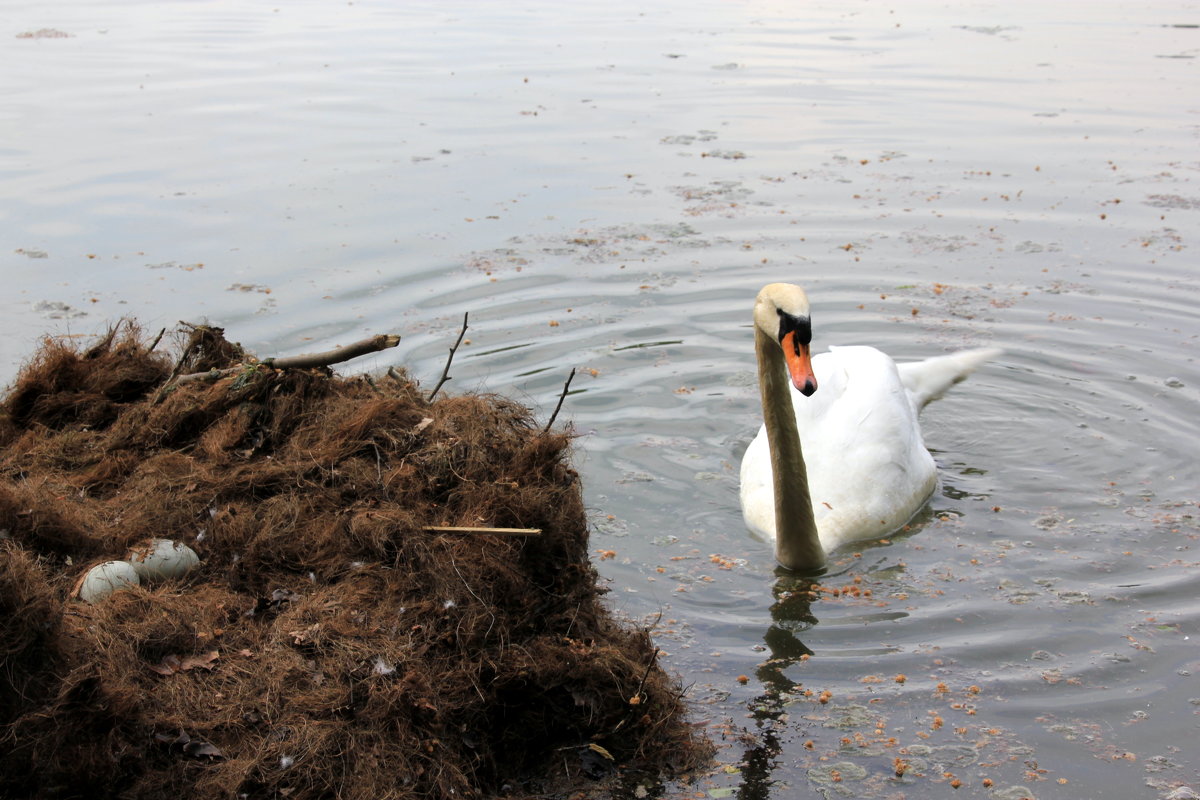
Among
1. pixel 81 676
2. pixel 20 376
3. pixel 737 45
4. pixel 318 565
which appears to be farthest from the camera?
pixel 737 45

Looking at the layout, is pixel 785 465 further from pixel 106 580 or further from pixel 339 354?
pixel 106 580

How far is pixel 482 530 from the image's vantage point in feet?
15.8

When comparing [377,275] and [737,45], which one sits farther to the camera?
[737,45]

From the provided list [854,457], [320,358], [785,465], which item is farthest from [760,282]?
[320,358]

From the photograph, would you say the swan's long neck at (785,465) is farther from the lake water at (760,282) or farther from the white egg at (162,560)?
the white egg at (162,560)

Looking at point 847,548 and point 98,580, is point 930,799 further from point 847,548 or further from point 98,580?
point 98,580

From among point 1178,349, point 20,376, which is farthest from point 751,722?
point 1178,349

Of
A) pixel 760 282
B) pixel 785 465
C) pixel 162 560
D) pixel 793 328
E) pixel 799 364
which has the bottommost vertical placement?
pixel 785 465

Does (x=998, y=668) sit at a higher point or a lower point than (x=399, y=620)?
lower

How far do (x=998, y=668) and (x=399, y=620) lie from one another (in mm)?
2987

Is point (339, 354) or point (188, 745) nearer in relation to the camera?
point (188, 745)

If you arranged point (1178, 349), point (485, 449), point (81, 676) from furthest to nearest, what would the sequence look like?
point (1178, 349), point (485, 449), point (81, 676)

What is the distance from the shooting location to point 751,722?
17.6ft

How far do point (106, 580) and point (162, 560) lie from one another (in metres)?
0.25
